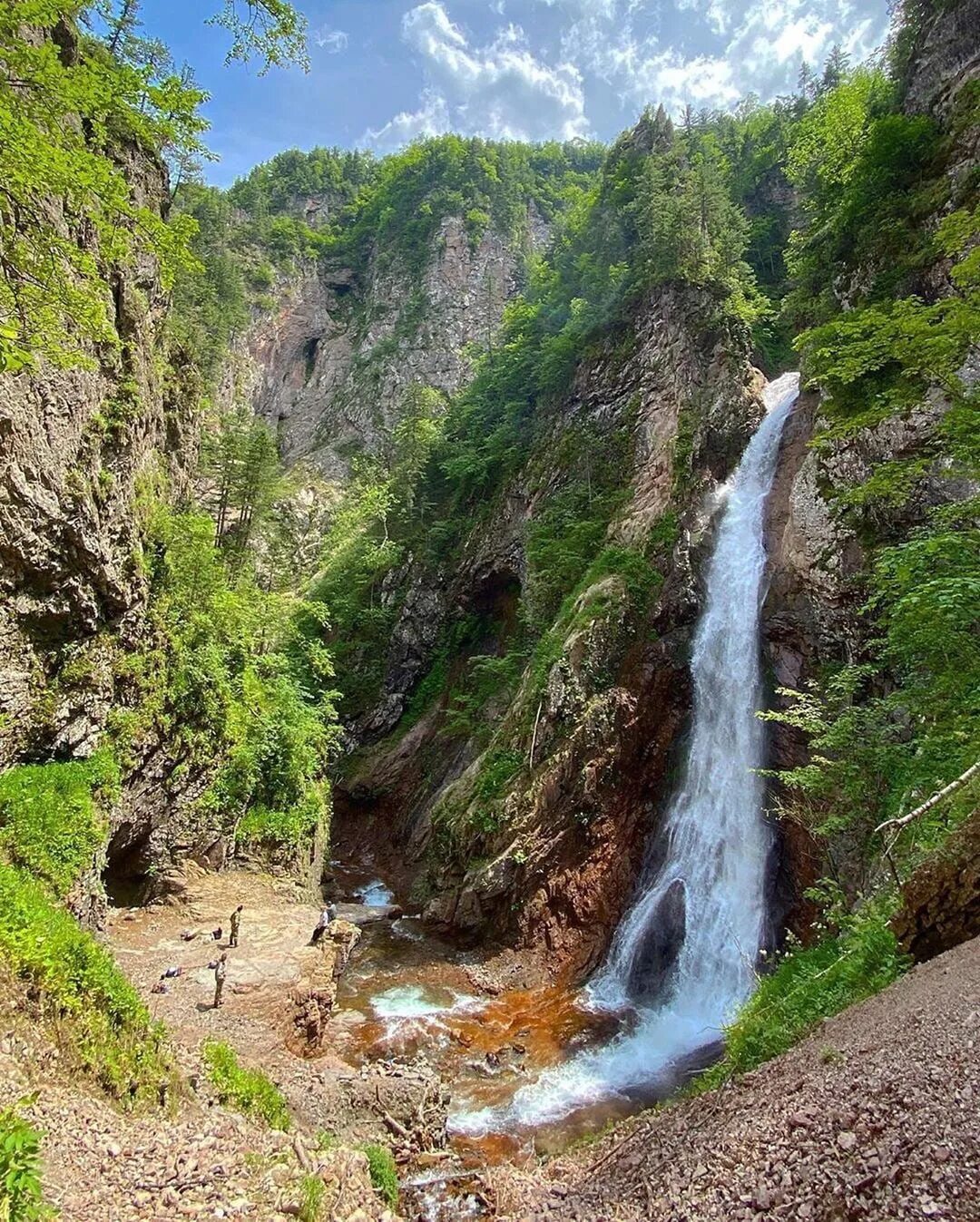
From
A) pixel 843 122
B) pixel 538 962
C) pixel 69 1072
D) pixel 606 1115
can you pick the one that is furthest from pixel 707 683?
pixel 843 122

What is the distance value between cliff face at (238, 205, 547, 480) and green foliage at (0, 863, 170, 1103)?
152 feet

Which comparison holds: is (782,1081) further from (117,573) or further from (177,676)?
(177,676)

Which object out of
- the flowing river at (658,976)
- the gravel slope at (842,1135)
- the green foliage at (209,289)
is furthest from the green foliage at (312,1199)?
the green foliage at (209,289)

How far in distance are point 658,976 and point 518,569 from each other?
17418mm

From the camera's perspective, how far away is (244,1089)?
796 cm

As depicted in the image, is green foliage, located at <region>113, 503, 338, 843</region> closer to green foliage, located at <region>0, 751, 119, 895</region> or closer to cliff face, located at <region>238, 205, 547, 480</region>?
green foliage, located at <region>0, 751, 119, 895</region>

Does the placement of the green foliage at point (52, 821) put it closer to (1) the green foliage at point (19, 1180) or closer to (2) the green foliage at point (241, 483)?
(1) the green foliage at point (19, 1180)

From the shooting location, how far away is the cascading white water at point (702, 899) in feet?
Result: 40.8

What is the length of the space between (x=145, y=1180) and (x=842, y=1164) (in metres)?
5.22

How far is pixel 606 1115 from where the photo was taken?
10.9 metres

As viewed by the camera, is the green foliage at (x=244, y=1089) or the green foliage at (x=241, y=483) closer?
the green foliage at (x=244, y=1089)

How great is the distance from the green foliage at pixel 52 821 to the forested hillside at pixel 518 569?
0.24 ft

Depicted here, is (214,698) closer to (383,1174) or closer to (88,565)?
(88,565)

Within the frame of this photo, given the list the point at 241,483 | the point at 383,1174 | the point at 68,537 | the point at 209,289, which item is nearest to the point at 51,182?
the point at 68,537
